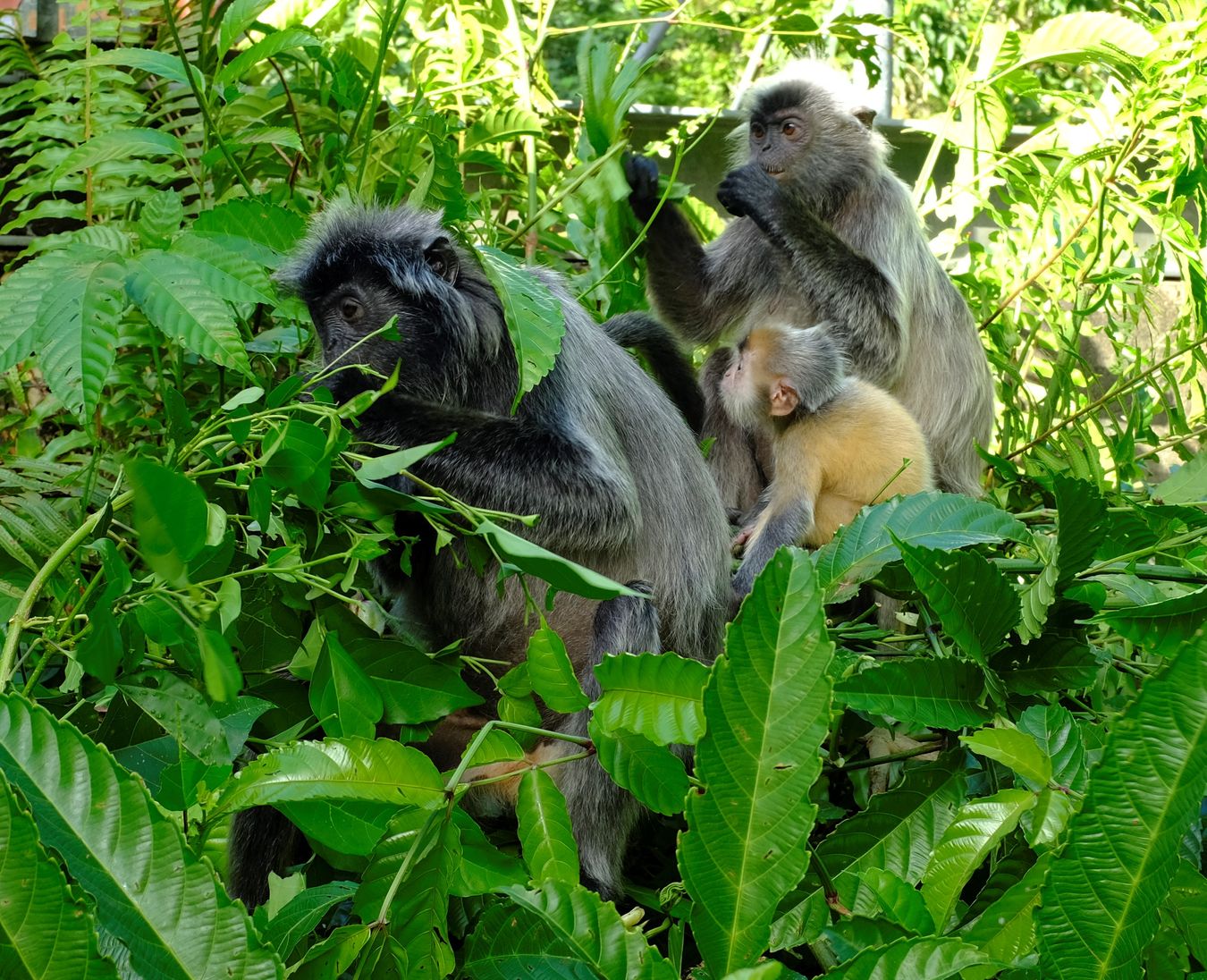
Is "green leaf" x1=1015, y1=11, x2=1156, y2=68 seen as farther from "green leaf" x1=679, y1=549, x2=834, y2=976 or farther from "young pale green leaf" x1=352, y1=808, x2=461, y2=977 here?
"young pale green leaf" x1=352, y1=808, x2=461, y2=977

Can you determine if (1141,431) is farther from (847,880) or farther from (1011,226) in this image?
(847,880)

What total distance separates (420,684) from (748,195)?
238cm

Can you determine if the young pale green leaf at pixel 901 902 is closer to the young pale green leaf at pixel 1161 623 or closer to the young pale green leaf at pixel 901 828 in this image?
the young pale green leaf at pixel 901 828

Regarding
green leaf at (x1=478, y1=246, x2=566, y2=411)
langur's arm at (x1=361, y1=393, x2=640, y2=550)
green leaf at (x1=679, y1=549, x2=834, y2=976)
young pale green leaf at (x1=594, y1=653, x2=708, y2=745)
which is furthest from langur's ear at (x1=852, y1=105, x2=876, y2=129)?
green leaf at (x1=679, y1=549, x2=834, y2=976)

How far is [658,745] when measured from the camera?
4.90 ft

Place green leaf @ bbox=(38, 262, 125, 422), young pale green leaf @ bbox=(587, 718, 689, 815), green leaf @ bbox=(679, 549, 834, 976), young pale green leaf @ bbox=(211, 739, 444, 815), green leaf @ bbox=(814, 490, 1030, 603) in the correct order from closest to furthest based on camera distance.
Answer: green leaf @ bbox=(679, 549, 834, 976) → young pale green leaf @ bbox=(211, 739, 444, 815) → young pale green leaf @ bbox=(587, 718, 689, 815) → green leaf @ bbox=(38, 262, 125, 422) → green leaf @ bbox=(814, 490, 1030, 603)

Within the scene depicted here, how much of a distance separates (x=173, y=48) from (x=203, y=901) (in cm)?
313

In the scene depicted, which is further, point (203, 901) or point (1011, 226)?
point (1011, 226)

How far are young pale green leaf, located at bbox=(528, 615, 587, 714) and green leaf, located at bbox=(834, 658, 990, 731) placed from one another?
14.4 inches

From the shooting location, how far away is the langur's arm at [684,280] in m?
4.04

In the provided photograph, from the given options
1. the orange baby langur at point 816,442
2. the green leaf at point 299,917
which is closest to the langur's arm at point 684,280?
the orange baby langur at point 816,442

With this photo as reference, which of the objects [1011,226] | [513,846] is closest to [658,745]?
[513,846]

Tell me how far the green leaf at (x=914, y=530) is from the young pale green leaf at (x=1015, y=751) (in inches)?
16.3

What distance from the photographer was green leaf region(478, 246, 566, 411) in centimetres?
192
